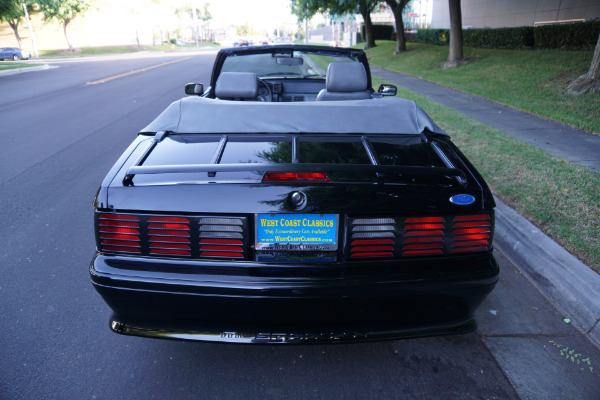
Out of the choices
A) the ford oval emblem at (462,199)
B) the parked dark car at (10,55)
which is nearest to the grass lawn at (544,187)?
the ford oval emblem at (462,199)

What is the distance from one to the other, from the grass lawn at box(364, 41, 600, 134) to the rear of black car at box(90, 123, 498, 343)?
22.5 feet

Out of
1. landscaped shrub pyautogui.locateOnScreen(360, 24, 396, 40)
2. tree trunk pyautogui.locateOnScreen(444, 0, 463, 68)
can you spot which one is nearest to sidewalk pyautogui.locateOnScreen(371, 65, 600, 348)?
tree trunk pyautogui.locateOnScreen(444, 0, 463, 68)

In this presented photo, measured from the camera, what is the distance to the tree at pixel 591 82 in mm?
9797

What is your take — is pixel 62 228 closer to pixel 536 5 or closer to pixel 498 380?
pixel 498 380

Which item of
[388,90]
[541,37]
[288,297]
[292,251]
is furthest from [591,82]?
[288,297]

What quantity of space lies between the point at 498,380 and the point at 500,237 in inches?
73.1

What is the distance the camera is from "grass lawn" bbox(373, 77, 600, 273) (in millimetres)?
3646

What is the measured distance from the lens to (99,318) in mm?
2896

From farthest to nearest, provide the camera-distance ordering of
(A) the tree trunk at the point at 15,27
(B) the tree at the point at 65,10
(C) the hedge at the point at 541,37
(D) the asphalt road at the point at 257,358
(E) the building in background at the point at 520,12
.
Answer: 1. (A) the tree trunk at the point at 15,27
2. (B) the tree at the point at 65,10
3. (E) the building in background at the point at 520,12
4. (C) the hedge at the point at 541,37
5. (D) the asphalt road at the point at 257,358

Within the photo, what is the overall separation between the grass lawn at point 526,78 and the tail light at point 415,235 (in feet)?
22.0

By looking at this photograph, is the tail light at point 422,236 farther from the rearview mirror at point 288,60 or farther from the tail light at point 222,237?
the rearview mirror at point 288,60

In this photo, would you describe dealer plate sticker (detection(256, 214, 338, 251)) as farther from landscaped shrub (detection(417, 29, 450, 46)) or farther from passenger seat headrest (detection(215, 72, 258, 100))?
landscaped shrub (detection(417, 29, 450, 46))

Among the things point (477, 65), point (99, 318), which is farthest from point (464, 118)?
point (477, 65)

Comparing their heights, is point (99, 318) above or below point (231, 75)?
below
